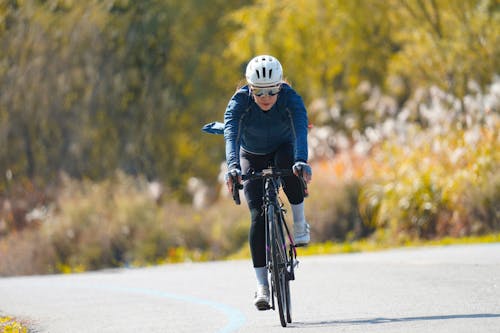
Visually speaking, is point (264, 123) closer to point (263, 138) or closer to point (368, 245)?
point (263, 138)

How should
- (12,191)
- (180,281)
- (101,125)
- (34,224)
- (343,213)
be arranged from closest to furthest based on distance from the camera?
(180,281)
(343,213)
(34,224)
(12,191)
(101,125)

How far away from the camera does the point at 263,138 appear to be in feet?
31.8

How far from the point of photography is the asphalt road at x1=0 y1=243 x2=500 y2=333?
915 cm

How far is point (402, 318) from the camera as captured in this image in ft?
29.6

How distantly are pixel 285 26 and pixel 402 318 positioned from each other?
23.7 m

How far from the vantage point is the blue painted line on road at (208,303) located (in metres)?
9.43

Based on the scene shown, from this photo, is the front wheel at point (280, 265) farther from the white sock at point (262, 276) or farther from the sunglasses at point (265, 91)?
the sunglasses at point (265, 91)

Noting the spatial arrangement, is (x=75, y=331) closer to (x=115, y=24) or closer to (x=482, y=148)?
(x=482, y=148)

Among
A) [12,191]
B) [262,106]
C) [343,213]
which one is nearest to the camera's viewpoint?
[262,106]

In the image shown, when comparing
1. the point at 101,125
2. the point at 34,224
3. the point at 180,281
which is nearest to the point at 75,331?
the point at 180,281

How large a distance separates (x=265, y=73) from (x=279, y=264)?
4.95 feet

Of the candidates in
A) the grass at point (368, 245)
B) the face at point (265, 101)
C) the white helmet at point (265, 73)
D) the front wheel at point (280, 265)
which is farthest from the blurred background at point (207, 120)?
the white helmet at point (265, 73)

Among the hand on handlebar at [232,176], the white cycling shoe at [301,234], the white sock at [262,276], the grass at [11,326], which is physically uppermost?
the hand on handlebar at [232,176]

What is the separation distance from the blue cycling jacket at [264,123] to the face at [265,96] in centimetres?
11
